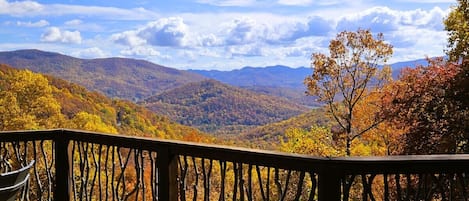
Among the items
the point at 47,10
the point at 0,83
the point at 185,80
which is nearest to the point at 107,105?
the point at 0,83

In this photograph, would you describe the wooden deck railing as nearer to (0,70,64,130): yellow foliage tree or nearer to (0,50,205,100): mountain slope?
(0,70,64,130): yellow foliage tree

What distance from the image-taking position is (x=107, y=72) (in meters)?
89.3

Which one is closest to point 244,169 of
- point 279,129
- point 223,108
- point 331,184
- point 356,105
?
point 331,184

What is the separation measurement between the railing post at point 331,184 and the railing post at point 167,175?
3.55 ft

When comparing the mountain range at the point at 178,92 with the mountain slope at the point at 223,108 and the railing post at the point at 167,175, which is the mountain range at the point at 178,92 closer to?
the mountain slope at the point at 223,108

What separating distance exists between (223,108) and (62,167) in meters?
53.4

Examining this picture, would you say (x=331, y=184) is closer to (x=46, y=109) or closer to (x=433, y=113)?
(x=433, y=113)

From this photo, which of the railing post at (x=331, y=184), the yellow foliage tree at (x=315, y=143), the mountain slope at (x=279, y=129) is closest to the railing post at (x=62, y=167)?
the railing post at (x=331, y=184)

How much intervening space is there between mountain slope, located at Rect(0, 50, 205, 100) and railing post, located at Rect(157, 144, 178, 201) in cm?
6320

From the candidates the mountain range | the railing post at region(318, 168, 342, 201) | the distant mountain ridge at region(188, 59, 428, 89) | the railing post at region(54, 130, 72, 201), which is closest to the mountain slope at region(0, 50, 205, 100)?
the mountain range

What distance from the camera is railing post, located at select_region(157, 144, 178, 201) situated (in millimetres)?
2887

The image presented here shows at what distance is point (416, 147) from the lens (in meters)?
11.7

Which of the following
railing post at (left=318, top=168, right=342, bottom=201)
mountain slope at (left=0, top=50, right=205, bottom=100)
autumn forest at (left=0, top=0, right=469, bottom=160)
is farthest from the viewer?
mountain slope at (left=0, top=50, right=205, bottom=100)

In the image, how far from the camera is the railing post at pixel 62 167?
3.78 meters
